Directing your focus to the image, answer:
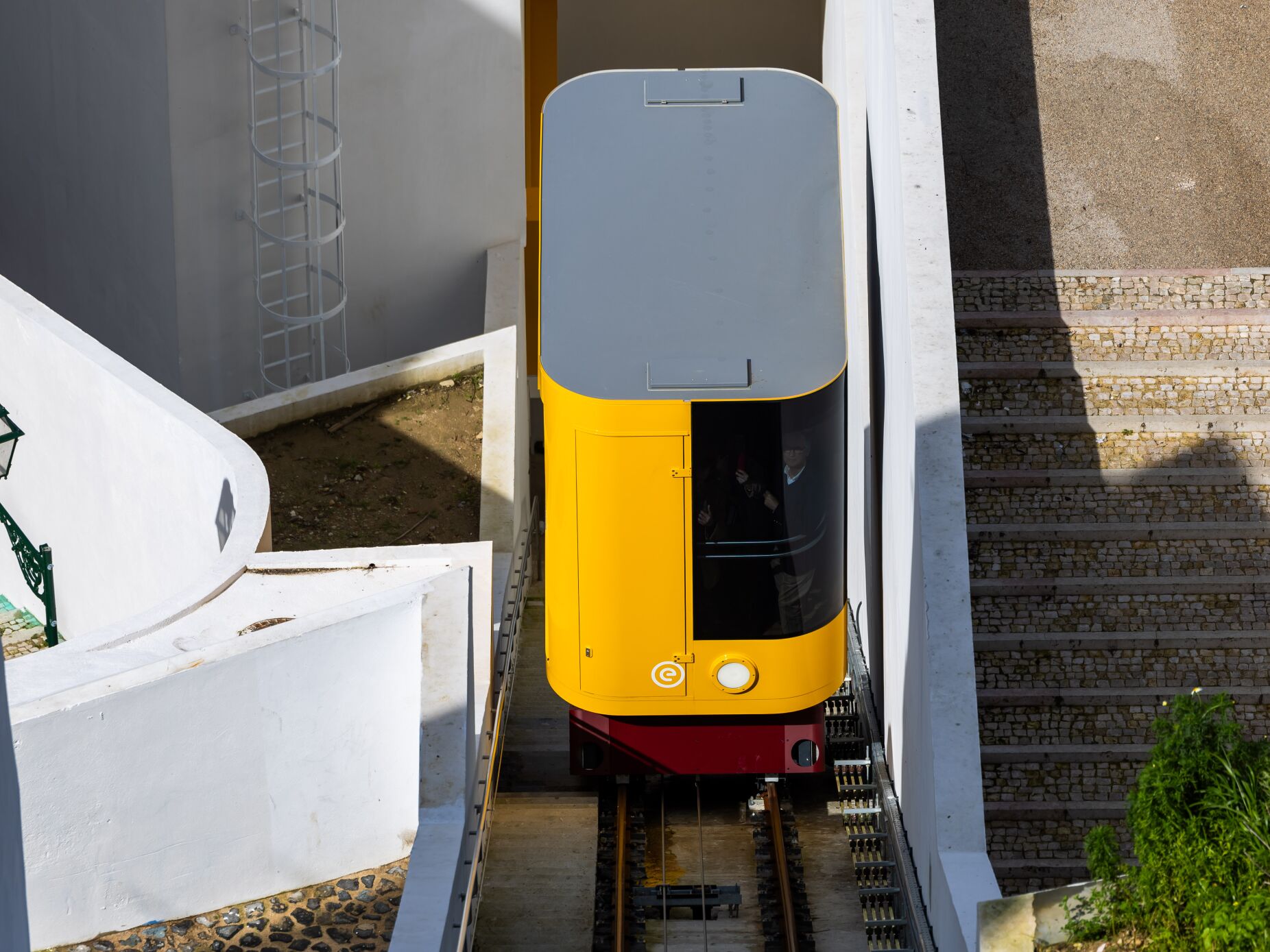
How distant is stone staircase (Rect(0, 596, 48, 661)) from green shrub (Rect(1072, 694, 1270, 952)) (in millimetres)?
9445

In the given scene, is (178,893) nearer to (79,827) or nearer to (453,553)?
(79,827)

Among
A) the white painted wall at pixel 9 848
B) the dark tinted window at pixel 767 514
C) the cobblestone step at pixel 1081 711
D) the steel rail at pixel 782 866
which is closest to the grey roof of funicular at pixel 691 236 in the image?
the dark tinted window at pixel 767 514

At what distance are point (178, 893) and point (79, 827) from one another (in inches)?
28.7

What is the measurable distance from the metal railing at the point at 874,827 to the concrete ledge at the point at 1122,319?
2.64 m

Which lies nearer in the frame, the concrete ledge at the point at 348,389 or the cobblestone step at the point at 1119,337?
the cobblestone step at the point at 1119,337

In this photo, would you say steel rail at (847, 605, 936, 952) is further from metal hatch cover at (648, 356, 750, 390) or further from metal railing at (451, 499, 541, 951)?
metal railing at (451, 499, 541, 951)

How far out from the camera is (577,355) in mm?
9109

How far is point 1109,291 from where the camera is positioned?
11336mm

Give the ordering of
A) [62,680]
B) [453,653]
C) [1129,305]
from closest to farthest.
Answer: [62,680] → [453,653] → [1129,305]

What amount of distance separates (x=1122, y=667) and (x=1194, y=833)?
4241 millimetres

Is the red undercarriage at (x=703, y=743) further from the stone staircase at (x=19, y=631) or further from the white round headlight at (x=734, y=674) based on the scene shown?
the stone staircase at (x=19, y=631)

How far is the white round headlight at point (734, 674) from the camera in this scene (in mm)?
9359

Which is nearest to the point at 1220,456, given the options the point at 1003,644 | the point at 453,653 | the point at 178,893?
the point at 1003,644

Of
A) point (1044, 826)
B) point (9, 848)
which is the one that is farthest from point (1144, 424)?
point (9, 848)
